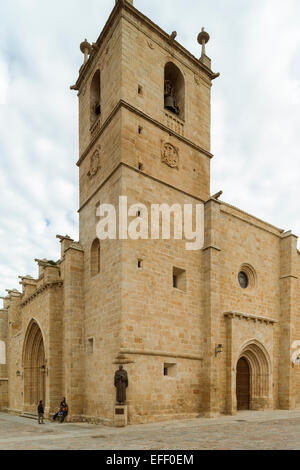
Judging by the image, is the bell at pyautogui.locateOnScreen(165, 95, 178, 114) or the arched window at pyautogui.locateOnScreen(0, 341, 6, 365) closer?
the bell at pyautogui.locateOnScreen(165, 95, 178, 114)

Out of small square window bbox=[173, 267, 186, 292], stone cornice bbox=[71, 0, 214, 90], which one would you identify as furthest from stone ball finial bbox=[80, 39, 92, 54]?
small square window bbox=[173, 267, 186, 292]

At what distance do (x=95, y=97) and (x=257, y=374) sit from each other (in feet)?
51.2

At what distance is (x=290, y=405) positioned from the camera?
17703mm

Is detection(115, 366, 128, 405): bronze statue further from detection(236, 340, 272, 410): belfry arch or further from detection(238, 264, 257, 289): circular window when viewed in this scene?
detection(238, 264, 257, 289): circular window

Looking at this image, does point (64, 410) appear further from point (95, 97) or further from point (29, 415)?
point (95, 97)

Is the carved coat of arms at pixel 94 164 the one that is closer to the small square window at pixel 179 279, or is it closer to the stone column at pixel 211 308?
the stone column at pixel 211 308

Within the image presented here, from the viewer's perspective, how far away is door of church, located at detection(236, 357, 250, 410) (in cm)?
1748

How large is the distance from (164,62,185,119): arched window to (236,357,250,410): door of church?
1197 centimetres

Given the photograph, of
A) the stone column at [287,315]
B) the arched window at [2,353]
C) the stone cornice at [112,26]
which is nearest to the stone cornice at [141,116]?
the stone cornice at [112,26]

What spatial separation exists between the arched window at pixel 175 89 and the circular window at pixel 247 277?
7826 mm

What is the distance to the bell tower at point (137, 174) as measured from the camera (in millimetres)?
13805

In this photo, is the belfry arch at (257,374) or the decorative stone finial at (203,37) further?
the decorative stone finial at (203,37)

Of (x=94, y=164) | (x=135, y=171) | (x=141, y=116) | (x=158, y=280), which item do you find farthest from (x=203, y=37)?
(x=158, y=280)

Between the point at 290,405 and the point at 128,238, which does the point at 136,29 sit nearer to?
the point at 128,238
